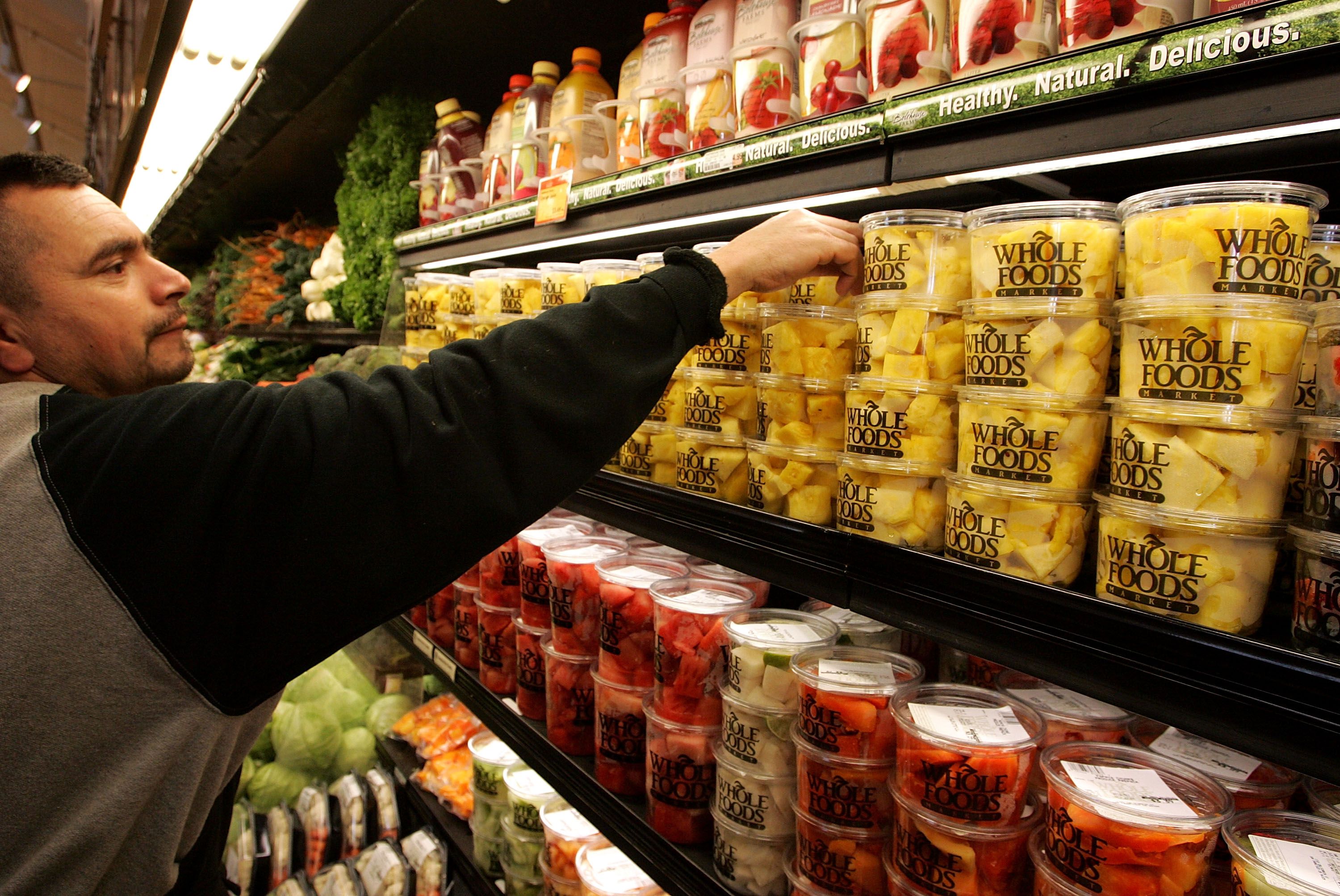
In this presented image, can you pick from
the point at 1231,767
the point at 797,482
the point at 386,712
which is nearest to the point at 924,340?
the point at 797,482

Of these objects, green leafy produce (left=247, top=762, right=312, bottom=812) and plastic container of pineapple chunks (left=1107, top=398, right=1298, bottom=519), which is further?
green leafy produce (left=247, top=762, right=312, bottom=812)

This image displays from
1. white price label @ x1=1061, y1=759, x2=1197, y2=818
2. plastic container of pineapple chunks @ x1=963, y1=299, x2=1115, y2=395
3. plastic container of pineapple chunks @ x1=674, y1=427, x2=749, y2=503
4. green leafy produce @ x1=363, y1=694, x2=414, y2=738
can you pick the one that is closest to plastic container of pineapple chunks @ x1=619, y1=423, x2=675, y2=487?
plastic container of pineapple chunks @ x1=674, y1=427, x2=749, y2=503

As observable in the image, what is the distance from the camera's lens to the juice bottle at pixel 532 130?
1832 millimetres

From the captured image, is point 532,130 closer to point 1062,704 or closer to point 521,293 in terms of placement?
point 521,293

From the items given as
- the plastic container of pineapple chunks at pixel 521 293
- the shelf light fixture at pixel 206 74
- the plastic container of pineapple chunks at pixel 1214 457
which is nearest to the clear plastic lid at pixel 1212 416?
the plastic container of pineapple chunks at pixel 1214 457

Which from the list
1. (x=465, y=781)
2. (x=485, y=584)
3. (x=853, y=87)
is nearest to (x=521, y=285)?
(x=485, y=584)

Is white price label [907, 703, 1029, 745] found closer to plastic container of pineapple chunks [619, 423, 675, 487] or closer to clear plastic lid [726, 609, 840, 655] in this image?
clear plastic lid [726, 609, 840, 655]

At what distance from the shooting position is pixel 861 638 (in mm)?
1211

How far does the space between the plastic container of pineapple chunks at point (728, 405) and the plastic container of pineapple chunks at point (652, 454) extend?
0.13 m

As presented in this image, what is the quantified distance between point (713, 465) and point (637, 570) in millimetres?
315

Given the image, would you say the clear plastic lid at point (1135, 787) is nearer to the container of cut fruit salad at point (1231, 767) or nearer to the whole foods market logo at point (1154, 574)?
the container of cut fruit salad at point (1231, 767)

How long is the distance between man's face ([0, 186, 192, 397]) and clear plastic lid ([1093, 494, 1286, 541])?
4.23 ft

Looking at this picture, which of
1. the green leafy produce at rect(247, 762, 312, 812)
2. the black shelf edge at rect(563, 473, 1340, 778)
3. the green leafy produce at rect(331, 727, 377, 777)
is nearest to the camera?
the black shelf edge at rect(563, 473, 1340, 778)

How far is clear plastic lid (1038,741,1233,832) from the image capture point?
72cm
